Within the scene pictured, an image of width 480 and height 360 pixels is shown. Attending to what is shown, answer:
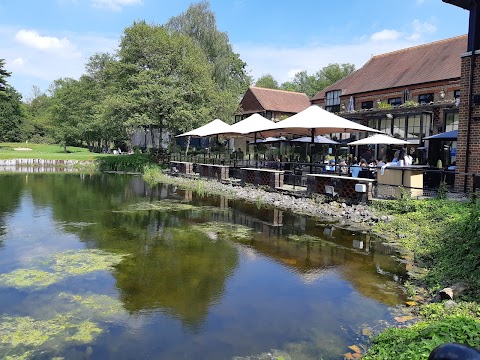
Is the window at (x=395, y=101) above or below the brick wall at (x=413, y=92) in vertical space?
below

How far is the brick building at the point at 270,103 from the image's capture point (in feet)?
137

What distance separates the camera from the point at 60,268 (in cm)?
715

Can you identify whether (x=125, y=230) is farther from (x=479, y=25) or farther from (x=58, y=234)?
(x=479, y=25)

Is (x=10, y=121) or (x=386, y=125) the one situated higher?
(x=10, y=121)

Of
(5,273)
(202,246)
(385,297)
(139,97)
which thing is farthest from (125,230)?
(139,97)

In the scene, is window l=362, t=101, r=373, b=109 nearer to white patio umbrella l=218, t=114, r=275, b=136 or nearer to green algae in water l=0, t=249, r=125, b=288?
white patio umbrella l=218, t=114, r=275, b=136

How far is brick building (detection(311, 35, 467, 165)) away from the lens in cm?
2264

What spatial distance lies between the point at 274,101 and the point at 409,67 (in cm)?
1641

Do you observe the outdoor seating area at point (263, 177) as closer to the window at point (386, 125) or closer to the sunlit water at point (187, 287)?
the sunlit water at point (187, 287)

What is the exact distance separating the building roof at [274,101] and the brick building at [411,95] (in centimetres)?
768

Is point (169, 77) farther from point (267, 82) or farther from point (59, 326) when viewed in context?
point (267, 82)

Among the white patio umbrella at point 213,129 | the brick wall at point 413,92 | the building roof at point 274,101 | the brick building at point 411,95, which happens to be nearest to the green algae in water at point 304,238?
the brick building at point 411,95

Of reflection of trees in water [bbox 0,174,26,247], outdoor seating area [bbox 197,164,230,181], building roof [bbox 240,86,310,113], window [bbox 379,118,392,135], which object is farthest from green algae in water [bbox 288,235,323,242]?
building roof [bbox 240,86,310,113]

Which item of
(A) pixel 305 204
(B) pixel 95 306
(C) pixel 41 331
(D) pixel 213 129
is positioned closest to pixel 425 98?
(D) pixel 213 129
